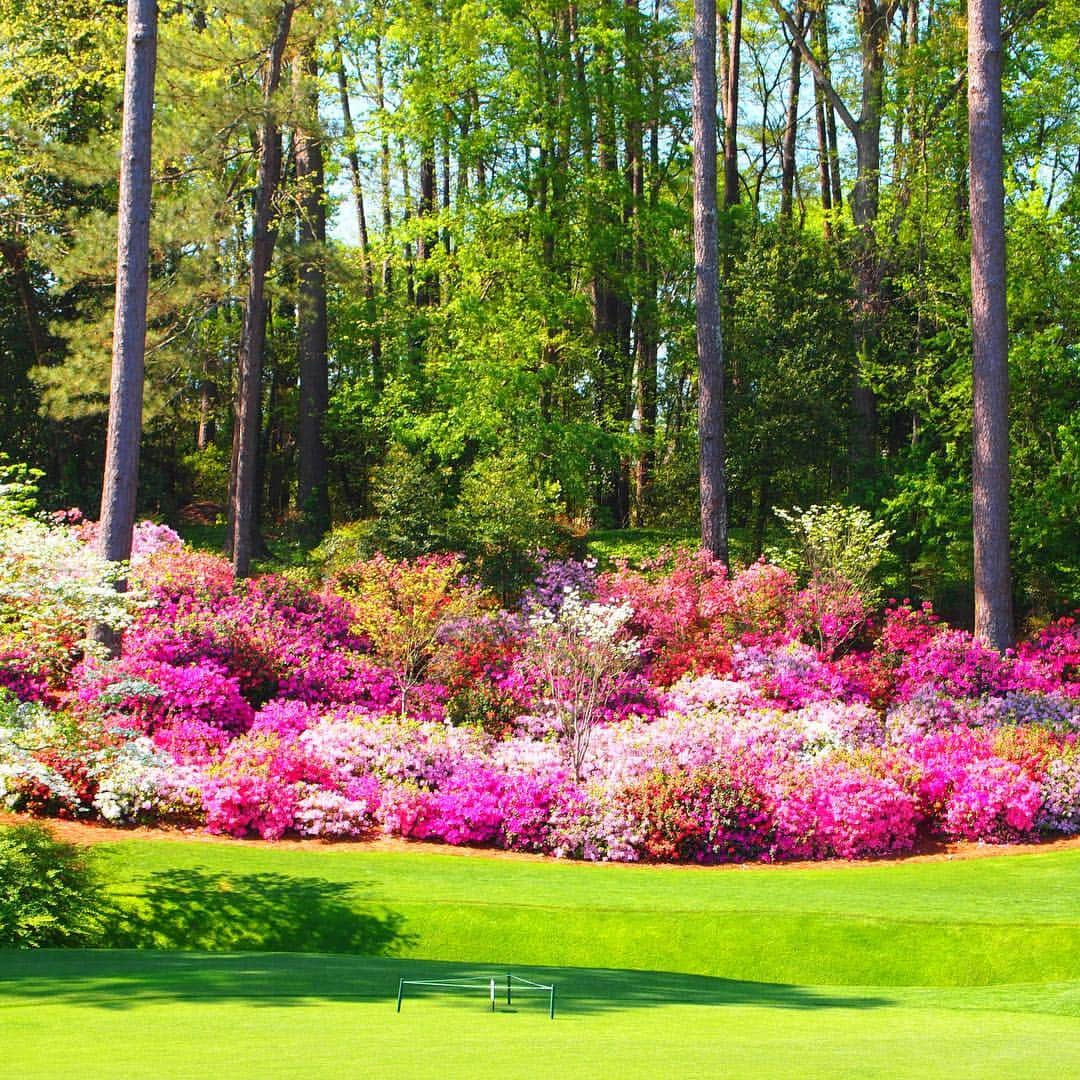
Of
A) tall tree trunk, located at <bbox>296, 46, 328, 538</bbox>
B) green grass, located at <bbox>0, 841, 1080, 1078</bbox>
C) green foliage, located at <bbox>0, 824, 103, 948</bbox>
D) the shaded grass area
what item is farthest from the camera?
tall tree trunk, located at <bbox>296, 46, 328, 538</bbox>

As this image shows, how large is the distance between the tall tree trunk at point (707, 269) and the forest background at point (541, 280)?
5.03ft

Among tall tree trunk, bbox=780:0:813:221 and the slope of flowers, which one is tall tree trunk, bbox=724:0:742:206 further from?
the slope of flowers

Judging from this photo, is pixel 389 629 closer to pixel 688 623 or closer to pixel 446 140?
pixel 688 623

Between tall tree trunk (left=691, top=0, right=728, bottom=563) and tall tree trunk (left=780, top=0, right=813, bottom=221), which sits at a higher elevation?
tall tree trunk (left=780, top=0, right=813, bottom=221)

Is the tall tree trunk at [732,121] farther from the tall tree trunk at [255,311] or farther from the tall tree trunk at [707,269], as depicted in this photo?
the tall tree trunk at [255,311]

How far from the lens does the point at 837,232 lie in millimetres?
24172

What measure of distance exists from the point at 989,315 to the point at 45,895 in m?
13.5

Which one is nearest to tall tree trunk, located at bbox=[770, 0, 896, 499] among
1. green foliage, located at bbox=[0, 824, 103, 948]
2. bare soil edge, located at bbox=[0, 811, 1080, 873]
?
bare soil edge, located at bbox=[0, 811, 1080, 873]

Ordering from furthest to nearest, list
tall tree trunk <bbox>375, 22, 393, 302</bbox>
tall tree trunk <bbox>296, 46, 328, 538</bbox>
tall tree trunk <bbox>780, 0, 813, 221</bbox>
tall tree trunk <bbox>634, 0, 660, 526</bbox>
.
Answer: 1. tall tree trunk <bbox>780, 0, 813, 221</bbox>
2. tall tree trunk <bbox>634, 0, 660, 526</bbox>
3. tall tree trunk <bbox>296, 46, 328, 538</bbox>
4. tall tree trunk <bbox>375, 22, 393, 302</bbox>

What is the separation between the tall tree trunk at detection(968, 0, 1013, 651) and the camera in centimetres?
1584

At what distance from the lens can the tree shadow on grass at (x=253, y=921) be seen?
7316 mm

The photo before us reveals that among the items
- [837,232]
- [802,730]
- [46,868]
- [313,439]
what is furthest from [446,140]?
[46,868]

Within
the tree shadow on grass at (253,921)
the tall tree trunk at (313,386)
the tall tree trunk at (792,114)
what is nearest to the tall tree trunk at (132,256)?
the tree shadow on grass at (253,921)

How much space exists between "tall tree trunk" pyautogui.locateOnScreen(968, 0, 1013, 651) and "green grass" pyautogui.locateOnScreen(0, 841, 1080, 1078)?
21.2ft
